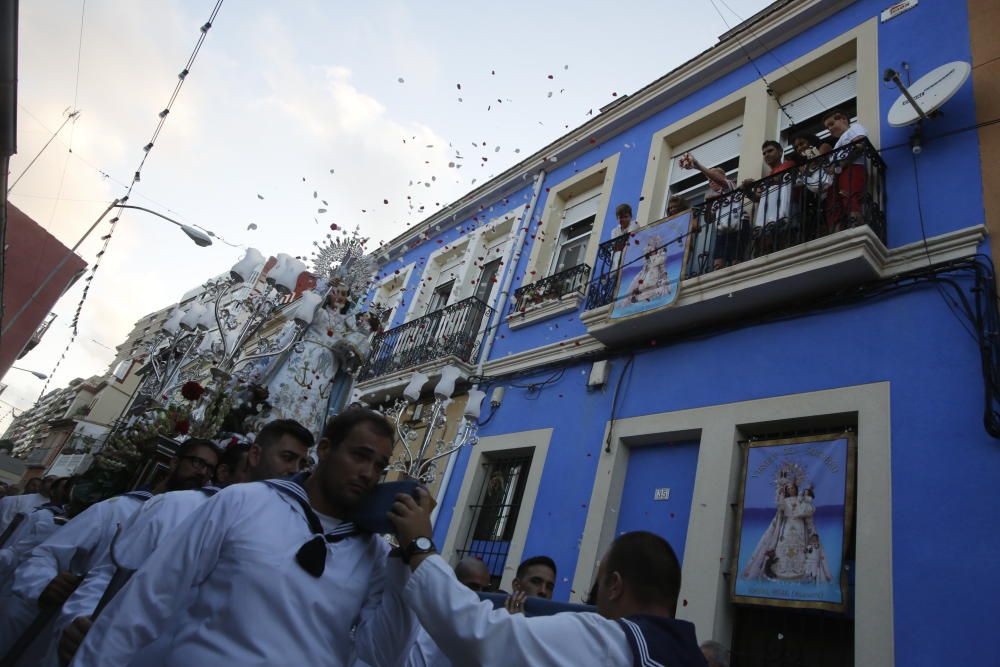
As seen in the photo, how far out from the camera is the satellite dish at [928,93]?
5.06 m

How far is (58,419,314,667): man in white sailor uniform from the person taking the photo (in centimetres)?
227

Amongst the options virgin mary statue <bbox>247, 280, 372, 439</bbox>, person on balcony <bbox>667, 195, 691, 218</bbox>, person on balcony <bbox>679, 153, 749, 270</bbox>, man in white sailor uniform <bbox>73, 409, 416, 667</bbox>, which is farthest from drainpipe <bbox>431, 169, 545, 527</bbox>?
man in white sailor uniform <bbox>73, 409, 416, 667</bbox>

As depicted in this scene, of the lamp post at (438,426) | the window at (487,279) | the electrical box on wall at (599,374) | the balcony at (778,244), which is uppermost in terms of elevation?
the window at (487,279)


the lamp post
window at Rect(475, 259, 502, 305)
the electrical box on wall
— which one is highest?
window at Rect(475, 259, 502, 305)

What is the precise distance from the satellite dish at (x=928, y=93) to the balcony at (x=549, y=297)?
12.9 feet

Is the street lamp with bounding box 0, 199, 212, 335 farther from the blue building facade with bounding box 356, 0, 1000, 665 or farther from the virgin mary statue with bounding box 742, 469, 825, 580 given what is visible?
the virgin mary statue with bounding box 742, 469, 825, 580

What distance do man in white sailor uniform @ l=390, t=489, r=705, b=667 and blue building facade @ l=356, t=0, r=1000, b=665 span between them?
2.96 metres

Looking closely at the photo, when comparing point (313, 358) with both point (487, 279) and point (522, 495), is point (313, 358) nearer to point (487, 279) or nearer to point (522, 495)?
point (522, 495)

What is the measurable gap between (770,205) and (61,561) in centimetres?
618

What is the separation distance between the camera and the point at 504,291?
388 inches

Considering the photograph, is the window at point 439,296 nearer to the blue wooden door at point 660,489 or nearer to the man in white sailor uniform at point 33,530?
the blue wooden door at point 660,489

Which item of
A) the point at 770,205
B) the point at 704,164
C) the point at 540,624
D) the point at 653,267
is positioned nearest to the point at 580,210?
the point at 704,164

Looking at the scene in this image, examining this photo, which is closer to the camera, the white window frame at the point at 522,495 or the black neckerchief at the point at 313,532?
the black neckerchief at the point at 313,532

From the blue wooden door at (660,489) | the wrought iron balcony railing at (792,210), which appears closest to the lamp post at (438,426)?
the blue wooden door at (660,489)
